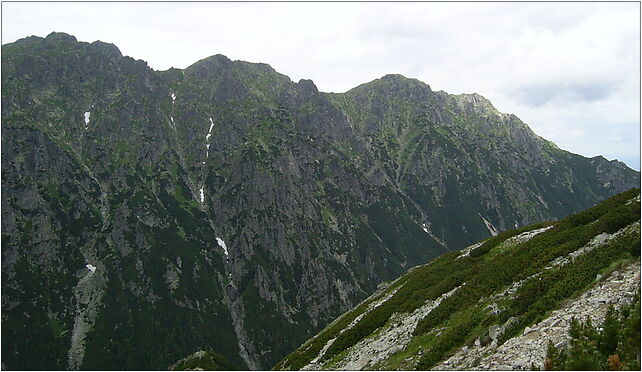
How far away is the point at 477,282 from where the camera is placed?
37312 mm

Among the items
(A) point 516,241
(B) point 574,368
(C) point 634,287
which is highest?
(A) point 516,241

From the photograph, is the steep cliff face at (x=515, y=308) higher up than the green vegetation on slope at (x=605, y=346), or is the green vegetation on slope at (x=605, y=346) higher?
the steep cliff face at (x=515, y=308)

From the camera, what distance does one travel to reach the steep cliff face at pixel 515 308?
2109 centimetres

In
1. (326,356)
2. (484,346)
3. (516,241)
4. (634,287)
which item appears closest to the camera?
(634,287)

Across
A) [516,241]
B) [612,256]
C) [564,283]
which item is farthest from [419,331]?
[516,241]

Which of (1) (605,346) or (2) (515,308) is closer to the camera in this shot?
(1) (605,346)

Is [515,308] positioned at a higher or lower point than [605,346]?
higher

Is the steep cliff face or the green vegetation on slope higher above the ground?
the steep cliff face

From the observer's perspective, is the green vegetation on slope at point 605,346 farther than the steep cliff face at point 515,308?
No

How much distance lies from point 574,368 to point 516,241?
3539 cm

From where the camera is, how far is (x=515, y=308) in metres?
26.3

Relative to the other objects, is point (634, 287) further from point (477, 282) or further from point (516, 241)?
point (516, 241)

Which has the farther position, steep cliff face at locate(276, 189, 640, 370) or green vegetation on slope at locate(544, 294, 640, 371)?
steep cliff face at locate(276, 189, 640, 370)

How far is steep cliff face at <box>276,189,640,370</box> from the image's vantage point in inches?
830
